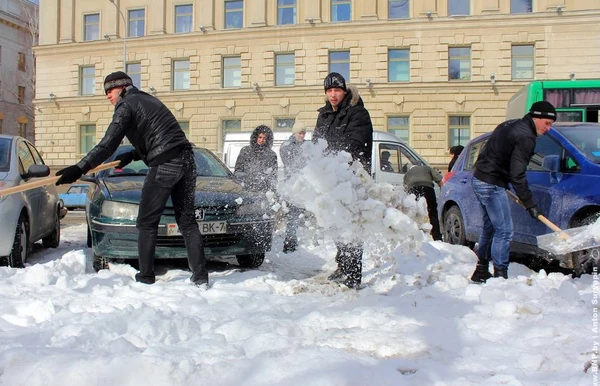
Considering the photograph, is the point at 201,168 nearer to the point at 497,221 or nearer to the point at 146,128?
the point at 146,128

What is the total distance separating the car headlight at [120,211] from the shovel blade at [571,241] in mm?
3903

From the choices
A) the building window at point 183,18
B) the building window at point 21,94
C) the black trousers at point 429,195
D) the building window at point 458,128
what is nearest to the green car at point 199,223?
the black trousers at point 429,195

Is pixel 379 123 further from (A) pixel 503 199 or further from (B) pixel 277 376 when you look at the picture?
(B) pixel 277 376

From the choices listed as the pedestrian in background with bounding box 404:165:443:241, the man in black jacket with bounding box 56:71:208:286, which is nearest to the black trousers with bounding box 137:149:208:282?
the man in black jacket with bounding box 56:71:208:286

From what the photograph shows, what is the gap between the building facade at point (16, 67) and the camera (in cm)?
4356

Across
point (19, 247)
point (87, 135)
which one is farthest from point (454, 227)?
point (87, 135)

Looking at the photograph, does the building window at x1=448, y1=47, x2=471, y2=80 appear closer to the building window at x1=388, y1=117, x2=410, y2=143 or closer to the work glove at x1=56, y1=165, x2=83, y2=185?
the building window at x1=388, y1=117, x2=410, y2=143

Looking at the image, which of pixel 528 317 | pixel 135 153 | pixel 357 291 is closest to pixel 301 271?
pixel 357 291

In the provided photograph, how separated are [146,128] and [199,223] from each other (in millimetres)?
1031

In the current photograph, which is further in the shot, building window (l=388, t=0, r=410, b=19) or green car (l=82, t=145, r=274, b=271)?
building window (l=388, t=0, r=410, b=19)

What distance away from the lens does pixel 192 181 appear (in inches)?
178

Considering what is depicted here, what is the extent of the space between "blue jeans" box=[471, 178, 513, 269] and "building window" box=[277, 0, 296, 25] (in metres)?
25.6

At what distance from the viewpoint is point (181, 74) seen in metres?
30.0

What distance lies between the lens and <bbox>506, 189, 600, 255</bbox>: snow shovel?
426 centimetres
